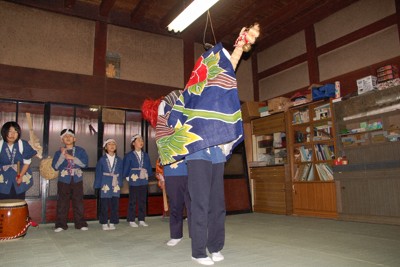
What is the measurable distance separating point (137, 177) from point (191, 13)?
260cm

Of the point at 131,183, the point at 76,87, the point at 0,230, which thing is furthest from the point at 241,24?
the point at 0,230

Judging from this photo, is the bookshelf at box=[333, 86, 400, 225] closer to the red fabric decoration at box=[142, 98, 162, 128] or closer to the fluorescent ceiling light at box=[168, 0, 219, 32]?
the fluorescent ceiling light at box=[168, 0, 219, 32]

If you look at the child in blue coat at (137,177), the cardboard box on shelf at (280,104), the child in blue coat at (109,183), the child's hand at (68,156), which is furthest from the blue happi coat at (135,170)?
the cardboard box on shelf at (280,104)

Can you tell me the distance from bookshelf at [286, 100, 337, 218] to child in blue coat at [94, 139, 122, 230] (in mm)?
2862

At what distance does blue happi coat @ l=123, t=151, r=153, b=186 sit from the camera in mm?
4160

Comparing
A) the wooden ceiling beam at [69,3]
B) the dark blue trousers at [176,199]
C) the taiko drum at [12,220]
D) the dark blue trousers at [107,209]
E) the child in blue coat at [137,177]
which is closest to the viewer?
the dark blue trousers at [176,199]

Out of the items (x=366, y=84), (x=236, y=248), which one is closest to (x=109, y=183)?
(x=236, y=248)

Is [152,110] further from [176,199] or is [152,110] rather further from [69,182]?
[69,182]

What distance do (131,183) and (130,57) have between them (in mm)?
2384

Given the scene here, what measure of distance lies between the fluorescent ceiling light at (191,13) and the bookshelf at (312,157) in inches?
88.9

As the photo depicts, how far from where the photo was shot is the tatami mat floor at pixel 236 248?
1939 millimetres

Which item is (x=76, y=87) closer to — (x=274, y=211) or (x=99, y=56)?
(x=99, y=56)

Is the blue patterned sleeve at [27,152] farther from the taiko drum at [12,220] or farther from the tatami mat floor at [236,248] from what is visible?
the tatami mat floor at [236,248]

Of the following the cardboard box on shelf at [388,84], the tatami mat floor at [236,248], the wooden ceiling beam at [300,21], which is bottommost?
the tatami mat floor at [236,248]
